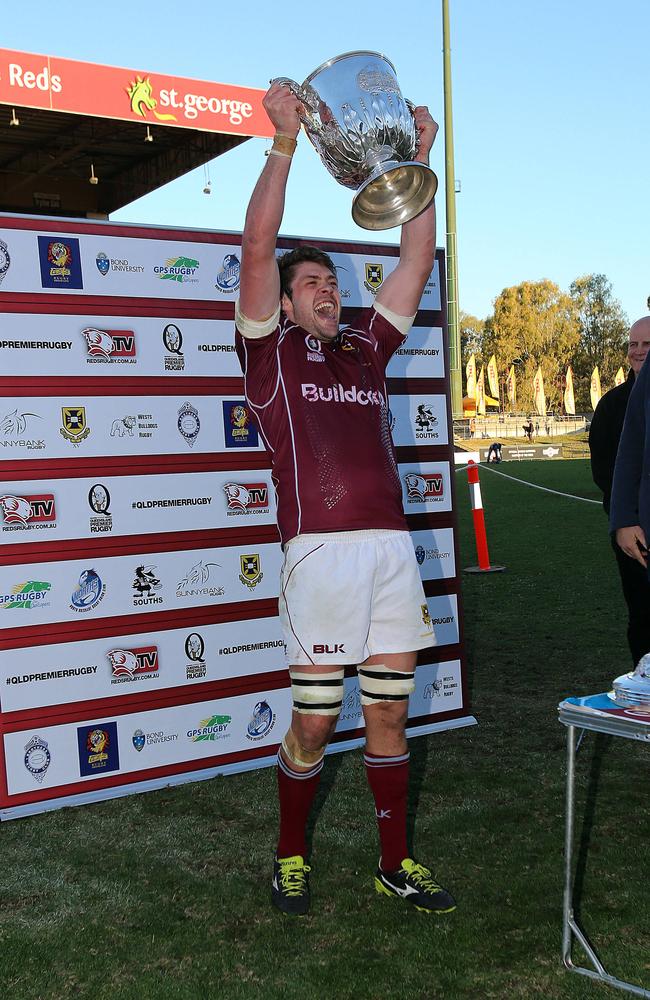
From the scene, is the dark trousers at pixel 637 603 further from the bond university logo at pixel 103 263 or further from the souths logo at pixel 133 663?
the bond university logo at pixel 103 263

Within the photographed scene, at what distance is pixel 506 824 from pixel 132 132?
22.8m

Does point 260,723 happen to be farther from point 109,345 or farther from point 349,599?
point 109,345

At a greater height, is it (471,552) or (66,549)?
(66,549)

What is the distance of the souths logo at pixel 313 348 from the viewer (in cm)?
358

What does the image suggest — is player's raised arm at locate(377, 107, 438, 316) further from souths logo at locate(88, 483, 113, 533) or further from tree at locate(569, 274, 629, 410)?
tree at locate(569, 274, 629, 410)

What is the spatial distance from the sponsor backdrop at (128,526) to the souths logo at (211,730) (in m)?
0.01

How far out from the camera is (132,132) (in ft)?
77.9

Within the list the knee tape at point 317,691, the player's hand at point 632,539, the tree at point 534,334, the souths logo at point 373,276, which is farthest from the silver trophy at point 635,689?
the tree at point 534,334

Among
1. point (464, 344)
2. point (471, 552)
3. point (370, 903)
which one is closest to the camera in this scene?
point (370, 903)

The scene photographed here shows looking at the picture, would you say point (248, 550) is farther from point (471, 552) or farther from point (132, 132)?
point (132, 132)

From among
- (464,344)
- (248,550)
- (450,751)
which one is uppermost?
(464,344)

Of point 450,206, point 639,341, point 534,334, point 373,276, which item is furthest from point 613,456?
point 534,334

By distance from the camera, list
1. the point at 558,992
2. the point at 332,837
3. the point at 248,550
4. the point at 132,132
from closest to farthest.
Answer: the point at 558,992 < the point at 332,837 < the point at 248,550 < the point at 132,132

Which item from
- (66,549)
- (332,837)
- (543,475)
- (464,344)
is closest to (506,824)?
(332,837)
